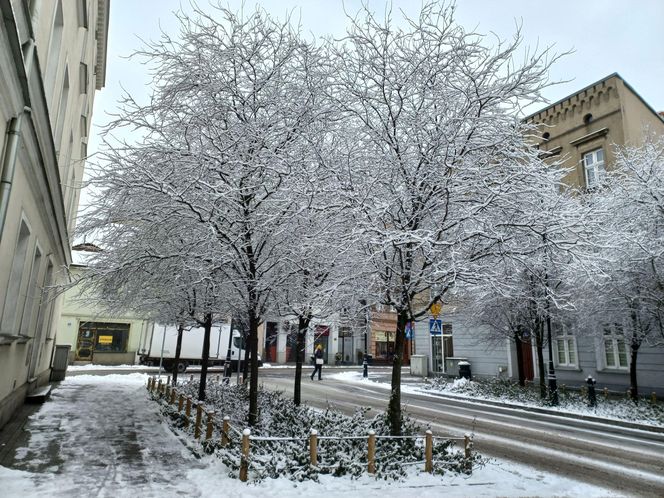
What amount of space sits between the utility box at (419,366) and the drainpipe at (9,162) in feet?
89.6

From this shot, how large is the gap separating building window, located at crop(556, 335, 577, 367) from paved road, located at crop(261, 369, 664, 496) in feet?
25.4

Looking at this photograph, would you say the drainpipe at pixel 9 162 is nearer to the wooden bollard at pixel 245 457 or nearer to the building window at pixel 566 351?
the wooden bollard at pixel 245 457

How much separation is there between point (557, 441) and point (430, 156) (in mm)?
7857

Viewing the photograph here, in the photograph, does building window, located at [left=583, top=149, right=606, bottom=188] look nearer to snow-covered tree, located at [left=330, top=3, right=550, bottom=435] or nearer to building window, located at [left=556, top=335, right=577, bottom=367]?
building window, located at [left=556, top=335, right=577, bottom=367]

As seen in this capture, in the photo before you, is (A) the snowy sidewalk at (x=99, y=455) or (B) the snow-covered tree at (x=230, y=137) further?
(B) the snow-covered tree at (x=230, y=137)

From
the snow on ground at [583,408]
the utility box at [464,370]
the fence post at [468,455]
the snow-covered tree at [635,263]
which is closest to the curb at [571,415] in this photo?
the snow on ground at [583,408]

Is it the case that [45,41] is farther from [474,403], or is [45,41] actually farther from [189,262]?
[474,403]

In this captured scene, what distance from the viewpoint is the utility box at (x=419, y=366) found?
29.9 metres

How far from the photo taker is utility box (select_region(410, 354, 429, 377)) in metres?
29.9

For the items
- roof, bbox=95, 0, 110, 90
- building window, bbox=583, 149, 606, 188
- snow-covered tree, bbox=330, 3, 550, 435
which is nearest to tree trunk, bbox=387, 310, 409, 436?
snow-covered tree, bbox=330, 3, 550, 435

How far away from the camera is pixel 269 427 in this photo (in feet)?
30.4

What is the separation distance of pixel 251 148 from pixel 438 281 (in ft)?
13.8

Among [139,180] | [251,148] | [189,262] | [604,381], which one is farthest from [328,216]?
[604,381]

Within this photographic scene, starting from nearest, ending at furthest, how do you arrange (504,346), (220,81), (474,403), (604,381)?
(220,81) < (474,403) < (604,381) < (504,346)
